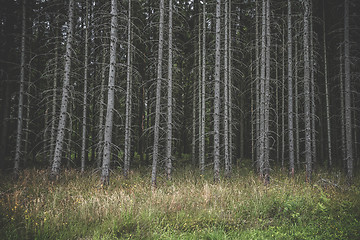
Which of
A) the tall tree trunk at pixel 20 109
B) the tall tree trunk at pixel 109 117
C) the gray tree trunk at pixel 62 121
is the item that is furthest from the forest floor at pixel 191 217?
the tall tree trunk at pixel 20 109

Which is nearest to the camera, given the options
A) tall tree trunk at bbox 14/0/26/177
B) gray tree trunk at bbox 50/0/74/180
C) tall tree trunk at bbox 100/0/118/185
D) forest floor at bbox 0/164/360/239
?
forest floor at bbox 0/164/360/239

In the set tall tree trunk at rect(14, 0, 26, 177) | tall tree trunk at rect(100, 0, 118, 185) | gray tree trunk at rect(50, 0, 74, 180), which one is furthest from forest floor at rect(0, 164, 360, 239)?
tall tree trunk at rect(14, 0, 26, 177)

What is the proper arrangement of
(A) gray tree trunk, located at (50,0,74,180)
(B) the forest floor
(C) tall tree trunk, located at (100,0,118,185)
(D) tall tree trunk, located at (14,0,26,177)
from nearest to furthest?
(B) the forest floor < (C) tall tree trunk, located at (100,0,118,185) < (A) gray tree trunk, located at (50,0,74,180) < (D) tall tree trunk, located at (14,0,26,177)

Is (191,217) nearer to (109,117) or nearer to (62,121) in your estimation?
(109,117)

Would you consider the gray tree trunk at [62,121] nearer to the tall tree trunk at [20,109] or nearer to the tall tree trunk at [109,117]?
the tall tree trunk at [20,109]

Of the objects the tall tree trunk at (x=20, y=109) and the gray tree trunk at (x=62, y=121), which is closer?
the gray tree trunk at (x=62, y=121)

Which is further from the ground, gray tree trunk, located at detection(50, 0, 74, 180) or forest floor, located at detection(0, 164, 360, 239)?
gray tree trunk, located at detection(50, 0, 74, 180)

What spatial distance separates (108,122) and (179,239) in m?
5.89

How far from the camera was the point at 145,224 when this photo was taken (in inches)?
193

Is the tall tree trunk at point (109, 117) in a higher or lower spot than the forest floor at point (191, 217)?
higher

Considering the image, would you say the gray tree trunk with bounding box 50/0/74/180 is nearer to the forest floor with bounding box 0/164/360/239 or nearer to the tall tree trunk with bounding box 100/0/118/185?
the forest floor with bounding box 0/164/360/239

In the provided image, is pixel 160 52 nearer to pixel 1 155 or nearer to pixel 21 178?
pixel 21 178

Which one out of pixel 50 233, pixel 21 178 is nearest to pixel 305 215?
pixel 50 233

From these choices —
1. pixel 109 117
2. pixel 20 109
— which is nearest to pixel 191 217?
pixel 109 117
